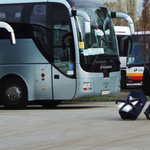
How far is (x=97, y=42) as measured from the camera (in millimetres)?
14398

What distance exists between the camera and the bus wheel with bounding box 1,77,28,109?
1435 cm

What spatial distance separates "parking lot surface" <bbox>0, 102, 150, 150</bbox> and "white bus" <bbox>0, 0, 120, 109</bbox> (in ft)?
10.2

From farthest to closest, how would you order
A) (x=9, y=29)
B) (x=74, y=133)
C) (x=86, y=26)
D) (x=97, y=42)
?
1. (x=97, y=42)
2. (x=9, y=29)
3. (x=86, y=26)
4. (x=74, y=133)

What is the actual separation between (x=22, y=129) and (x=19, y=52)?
18.5 ft

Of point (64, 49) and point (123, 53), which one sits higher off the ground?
point (64, 49)

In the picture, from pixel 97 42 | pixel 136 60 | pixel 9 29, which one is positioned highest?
pixel 9 29

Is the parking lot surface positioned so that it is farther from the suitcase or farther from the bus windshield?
the bus windshield

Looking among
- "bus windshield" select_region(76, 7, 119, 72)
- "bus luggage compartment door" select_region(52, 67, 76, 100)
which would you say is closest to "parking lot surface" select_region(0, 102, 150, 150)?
"bus luggage compartment door" select_region(52, 67, 76, 100)

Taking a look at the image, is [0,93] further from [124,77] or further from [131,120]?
[124,77]

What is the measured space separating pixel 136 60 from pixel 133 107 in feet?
52.0

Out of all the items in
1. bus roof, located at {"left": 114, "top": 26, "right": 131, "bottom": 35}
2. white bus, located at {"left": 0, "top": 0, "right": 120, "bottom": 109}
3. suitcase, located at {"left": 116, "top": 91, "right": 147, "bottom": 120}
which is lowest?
suitcase, located at {"left": 116, "top": 91, "right": 147, "bottom": 120}

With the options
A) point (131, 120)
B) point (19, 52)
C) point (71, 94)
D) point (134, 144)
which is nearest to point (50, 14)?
point (19, 52)

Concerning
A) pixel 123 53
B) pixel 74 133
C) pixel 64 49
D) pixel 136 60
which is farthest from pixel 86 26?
pixel 123 53

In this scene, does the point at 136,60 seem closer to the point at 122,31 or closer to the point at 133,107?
the point at 122,31
